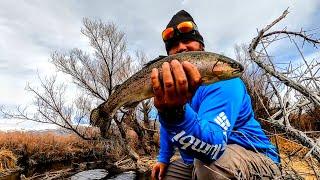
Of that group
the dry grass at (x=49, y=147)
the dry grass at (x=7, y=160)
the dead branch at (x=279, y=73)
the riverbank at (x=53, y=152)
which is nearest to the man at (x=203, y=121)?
the dead branch at (x=279, y=73)

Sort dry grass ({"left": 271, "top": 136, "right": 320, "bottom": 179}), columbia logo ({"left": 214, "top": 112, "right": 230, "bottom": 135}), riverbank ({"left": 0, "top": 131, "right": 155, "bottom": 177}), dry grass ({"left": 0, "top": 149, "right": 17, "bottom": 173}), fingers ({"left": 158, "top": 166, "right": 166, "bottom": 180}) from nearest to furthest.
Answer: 1. dry grass ({"left": 271, "top": 136, "right": 320, "bottom": 179})
2. columbia logo ({"left": 214, "top": 112, "right": 230, "bottom": 135})
3. fingers ({"left": 158, "top": 166, "right": 166, "bottom": 180})
4. dry grass ({"left": 0, "top": 149, "right": 17, "bottom": 173})
5. riverbank ({"left": 0, "top": 131, "right": 155, "bottom": 177})

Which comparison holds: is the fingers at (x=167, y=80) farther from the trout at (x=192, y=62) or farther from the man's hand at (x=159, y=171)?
the man's hand at (x=159, y=171)

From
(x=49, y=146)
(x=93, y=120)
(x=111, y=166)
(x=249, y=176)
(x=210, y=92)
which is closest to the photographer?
(x=93, y=120)

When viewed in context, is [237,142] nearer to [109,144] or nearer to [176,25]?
[176,25]

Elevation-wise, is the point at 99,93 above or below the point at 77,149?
above

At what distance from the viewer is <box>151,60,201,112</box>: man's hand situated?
1979mm

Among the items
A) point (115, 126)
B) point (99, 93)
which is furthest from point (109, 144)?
point (99, 93)

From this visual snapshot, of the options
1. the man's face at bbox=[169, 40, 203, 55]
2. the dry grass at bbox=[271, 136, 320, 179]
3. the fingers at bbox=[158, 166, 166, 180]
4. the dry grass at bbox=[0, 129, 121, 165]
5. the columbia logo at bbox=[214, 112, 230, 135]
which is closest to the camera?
the dry grass at bbox=[271, 136, 320, 179]

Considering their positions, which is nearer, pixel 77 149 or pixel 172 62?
pixel 172 62

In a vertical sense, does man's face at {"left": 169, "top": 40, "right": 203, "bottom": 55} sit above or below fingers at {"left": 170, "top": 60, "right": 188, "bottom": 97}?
above

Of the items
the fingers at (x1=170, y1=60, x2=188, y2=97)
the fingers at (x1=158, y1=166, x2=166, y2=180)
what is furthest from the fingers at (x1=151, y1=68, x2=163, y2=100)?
the fingers at (x1=158, y1=166, x2=166, y2=180)

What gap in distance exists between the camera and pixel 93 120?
7.58ft

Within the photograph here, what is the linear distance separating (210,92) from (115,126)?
61.2 feet

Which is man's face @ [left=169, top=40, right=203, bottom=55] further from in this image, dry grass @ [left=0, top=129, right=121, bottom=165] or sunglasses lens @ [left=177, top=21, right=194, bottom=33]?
dry grass @ [left=0, top=129, right=121, bottom=165]
